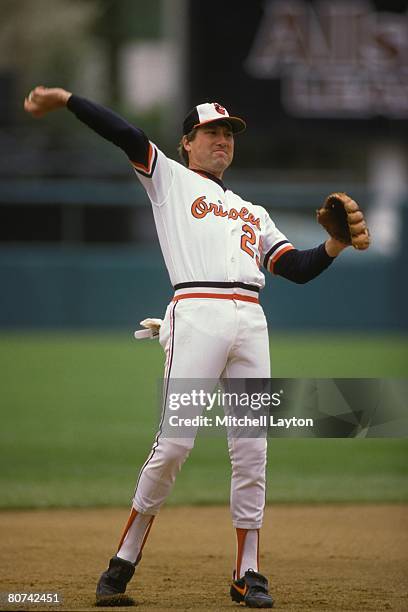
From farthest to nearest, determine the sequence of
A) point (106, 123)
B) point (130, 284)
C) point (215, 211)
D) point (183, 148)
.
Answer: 1. point (130, 284)
2. point (183, 148)
3. point (215, 211)
4. point (106, 123)

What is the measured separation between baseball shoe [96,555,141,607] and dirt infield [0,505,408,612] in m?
0.06

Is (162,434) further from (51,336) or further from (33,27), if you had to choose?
(33,27)

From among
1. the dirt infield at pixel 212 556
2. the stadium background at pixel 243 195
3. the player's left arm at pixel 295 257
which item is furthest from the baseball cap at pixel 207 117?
the stadium background at pixel 243 195

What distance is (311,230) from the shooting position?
1612cm

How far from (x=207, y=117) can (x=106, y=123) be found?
1.45ft

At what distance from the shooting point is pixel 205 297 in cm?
396

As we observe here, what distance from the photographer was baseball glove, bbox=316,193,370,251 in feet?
13.0

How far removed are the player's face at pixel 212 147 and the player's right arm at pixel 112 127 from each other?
187 millimetres

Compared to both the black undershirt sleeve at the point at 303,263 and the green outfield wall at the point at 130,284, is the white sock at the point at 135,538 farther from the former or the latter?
the green outfield wall at the point at 130,284

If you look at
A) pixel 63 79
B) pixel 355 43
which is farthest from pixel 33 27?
pixel 355 43

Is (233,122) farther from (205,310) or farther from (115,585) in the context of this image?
(115,585)

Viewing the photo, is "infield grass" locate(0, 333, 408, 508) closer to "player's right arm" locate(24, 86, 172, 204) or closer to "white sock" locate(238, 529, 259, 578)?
"white sock" locate(238, 529, 259, 578)

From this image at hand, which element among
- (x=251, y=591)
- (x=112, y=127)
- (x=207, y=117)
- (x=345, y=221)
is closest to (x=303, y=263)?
(x=345, y=221)

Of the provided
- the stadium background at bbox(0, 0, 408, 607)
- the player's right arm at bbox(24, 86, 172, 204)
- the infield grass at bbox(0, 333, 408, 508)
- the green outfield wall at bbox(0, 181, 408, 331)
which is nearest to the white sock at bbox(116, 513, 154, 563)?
the player's right arm at bbox(24, 86, 172, 204)
